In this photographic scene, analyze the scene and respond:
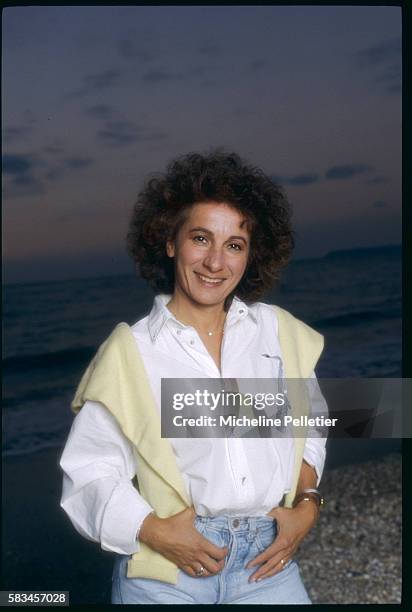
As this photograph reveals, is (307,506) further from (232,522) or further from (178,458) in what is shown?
(178,458)

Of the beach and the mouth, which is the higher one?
the mouth

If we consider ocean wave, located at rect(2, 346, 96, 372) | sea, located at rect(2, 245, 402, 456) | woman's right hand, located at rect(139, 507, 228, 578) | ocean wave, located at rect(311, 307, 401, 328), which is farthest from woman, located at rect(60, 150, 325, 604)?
ocean wave, located at rect(311, 307, 401, 328)

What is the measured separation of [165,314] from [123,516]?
1.66ft

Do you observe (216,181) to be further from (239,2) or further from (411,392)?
(411,392)

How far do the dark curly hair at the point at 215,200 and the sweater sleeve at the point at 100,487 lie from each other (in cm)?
48

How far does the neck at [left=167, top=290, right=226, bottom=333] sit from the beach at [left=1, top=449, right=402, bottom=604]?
6.37 ft

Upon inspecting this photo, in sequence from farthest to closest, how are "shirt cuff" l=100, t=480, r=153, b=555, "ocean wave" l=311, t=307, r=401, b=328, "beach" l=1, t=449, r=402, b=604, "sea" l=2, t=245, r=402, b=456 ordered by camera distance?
1. "ocean wave" l=311, t=307, r=401, b=328
2. "sea" l=2, t=245, r=402, b=456
3. "beach" l=1, t=449, r=402, b=604
4. "shirt cuff" l=100, t=480, r=153, b=555

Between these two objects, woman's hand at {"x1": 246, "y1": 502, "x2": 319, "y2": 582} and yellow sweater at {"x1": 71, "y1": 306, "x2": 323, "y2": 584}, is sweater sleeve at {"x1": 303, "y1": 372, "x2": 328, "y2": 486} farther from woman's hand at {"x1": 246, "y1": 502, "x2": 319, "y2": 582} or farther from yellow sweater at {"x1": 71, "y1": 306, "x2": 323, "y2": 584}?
yellow sweater at {"x1": 71, "y1": 306, "x2": 323, "y2": 584}

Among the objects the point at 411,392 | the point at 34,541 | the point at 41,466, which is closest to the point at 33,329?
the point at 41,466

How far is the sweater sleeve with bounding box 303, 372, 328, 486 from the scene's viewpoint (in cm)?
230

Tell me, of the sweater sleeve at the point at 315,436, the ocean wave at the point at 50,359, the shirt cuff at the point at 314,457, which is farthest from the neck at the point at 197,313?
the ocean wave at the point at 50,359

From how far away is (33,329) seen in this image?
44.3ft

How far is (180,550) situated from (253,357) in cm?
51

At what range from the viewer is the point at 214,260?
214 centimetres
